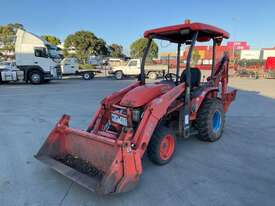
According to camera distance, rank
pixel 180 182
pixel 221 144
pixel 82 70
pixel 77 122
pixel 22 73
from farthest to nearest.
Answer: pixel 82 70, pixel 22 73, pixel 77 122, pixel 221 144, pixel 180 182

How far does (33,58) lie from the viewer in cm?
1616

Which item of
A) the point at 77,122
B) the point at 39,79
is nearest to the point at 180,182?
the point at 77,122

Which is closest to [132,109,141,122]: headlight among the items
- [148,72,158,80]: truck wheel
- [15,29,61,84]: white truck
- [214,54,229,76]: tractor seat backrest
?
[214,54,229,76]: tractor seat backrest

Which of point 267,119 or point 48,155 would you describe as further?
point 267,119

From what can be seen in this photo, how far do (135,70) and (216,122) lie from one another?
1666 centimetres

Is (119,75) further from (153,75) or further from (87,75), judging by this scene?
(153,75)

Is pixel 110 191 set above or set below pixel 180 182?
above

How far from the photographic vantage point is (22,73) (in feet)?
53.3

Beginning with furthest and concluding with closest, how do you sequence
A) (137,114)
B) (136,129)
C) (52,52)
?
(52,52), (137,114), (136,129)

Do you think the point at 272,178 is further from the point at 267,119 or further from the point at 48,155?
the point at 267,119

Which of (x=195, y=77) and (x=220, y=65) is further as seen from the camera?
(x=220, y=65)

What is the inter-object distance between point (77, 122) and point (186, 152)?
3.20m

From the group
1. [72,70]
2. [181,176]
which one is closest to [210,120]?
[181,176]

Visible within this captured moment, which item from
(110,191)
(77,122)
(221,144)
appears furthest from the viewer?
(77,122)
